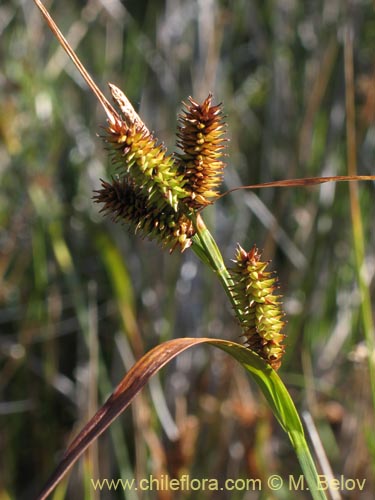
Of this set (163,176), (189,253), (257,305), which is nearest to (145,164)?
(163,176)

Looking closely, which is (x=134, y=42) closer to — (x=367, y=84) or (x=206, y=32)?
(x=206, y=32)

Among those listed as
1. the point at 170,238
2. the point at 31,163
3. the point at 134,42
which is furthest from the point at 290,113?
the point at 170,238

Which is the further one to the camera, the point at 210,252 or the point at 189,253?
the point at 189,253

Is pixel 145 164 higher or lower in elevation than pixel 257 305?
higher

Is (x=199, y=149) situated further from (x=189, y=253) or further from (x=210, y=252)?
(x=189, y=253)

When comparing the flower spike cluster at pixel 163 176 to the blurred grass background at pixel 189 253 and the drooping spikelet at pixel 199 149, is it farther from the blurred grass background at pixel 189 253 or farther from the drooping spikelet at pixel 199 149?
the blurred grass background at pixel 189 253

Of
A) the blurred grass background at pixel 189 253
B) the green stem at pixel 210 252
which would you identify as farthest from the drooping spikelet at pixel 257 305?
the blurred grass background at pixel 189 253
